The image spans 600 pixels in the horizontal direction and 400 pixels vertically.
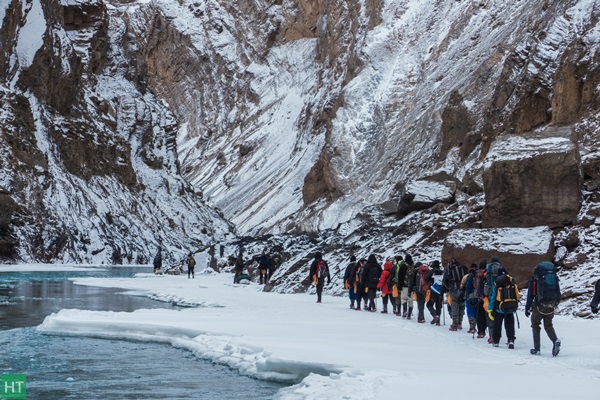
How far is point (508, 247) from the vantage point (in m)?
22.8

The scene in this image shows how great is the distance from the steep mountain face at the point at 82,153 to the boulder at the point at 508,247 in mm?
47056

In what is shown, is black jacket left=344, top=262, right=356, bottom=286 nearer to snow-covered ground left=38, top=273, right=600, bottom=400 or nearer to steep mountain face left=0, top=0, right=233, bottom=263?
snow-covered ground left=38, top=273, right=600, bottom=400

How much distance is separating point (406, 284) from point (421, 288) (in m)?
1.20

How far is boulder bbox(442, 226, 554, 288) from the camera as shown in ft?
73.4

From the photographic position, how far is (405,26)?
97.4 metres

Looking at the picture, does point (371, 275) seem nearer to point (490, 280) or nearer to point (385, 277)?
point (385, 277)

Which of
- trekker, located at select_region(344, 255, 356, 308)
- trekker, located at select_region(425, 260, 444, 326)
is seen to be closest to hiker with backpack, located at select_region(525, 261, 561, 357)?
trekker, located at select_region(425, 260, 444, 326)

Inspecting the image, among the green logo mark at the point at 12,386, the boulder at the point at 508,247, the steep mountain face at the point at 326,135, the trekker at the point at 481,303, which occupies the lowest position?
the green logo mark at the point at 12,386

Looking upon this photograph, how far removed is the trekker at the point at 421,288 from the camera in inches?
774

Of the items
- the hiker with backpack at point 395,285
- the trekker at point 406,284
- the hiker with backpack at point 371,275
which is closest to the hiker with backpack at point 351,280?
the hiker with backpack at point 371,275

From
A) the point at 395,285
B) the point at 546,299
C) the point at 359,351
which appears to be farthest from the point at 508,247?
the point at 359,351

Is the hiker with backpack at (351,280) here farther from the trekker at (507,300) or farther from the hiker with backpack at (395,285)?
the trekker at (507,300)

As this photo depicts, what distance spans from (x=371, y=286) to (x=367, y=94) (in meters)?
71.1

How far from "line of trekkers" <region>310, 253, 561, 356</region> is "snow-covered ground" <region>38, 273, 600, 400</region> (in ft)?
1.38
